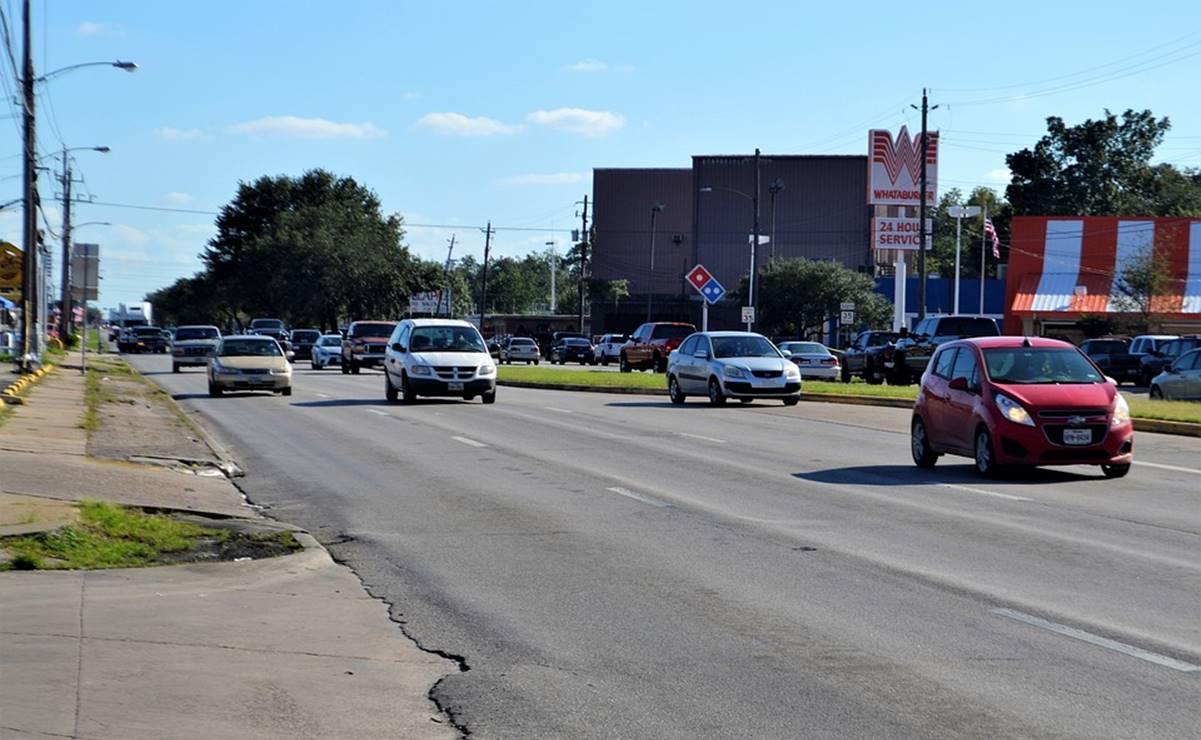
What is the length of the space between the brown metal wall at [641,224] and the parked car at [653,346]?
53.8 metres

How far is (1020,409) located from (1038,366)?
113cm

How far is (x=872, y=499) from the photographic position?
50.0 feet

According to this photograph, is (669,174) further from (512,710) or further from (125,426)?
(512,710)

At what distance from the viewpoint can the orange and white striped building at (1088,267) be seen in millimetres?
66812

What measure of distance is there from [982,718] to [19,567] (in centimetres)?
652

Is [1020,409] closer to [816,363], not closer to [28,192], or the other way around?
[816,363]

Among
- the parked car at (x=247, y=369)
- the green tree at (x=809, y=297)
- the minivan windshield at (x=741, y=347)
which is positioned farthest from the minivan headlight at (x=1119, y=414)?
the green tree at (x=809, y=297)

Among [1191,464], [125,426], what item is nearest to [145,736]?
[1191,464]

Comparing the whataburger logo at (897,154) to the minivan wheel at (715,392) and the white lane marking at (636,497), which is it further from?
the white lane marking at (636,497)

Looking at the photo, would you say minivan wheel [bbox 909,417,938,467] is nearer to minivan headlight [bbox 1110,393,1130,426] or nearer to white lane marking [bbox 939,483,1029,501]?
white lane marking [bbox 939,483,1029,501]

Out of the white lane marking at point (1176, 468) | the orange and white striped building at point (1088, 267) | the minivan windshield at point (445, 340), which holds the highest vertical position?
the orange and white striped building at point (1088, 267)

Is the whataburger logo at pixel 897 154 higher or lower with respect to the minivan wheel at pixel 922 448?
higher

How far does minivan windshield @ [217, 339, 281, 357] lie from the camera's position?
1519 inches

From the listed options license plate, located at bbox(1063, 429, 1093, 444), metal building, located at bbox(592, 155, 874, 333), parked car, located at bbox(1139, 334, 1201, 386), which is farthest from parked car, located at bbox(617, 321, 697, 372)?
license plate, located at bbox(1063, 429, 1093, 444)
